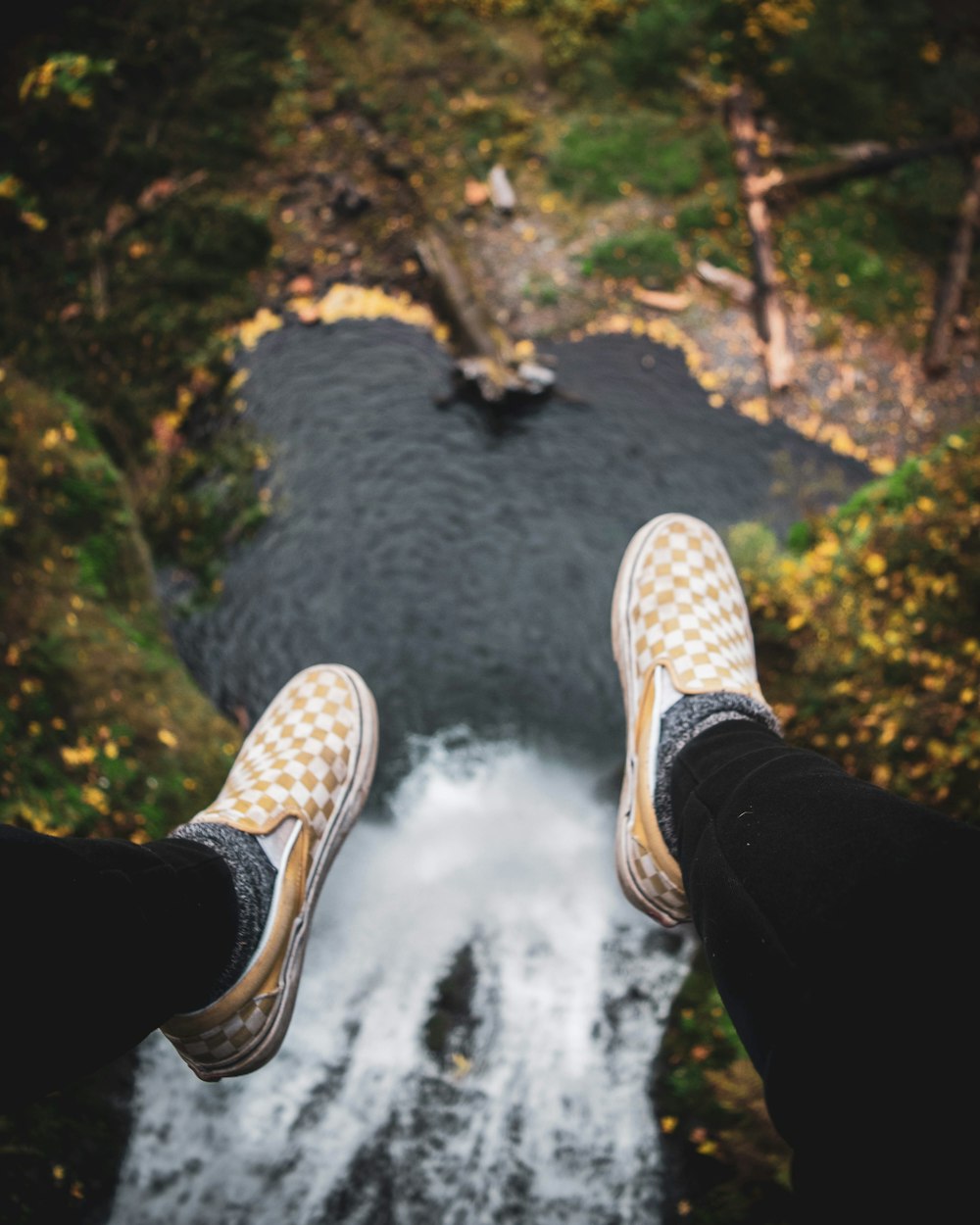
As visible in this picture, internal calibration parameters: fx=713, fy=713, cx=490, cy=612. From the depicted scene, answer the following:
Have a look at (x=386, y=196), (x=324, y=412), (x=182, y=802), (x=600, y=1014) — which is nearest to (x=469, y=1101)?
(x=600, y=1014)

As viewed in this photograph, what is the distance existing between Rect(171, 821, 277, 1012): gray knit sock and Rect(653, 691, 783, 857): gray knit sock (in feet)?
3.57

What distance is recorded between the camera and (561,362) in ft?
15.1

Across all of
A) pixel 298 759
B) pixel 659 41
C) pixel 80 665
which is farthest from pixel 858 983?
pixel 659 41

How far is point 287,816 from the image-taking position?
217cm

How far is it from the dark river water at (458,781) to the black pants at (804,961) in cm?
136

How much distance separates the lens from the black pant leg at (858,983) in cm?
85

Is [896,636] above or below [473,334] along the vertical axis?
below

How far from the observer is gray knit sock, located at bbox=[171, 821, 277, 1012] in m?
1.79

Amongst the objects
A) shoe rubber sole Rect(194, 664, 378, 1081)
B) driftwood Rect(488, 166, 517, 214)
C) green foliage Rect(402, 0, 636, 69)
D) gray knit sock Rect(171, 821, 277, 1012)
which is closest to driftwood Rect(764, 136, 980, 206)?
green foliage Rect(402, 0, 636, 69)

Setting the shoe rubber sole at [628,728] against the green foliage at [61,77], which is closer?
the shoe rubber sole at [628,728]

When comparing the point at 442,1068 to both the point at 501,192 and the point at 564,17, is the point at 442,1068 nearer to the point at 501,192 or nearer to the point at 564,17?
the point at 501,192

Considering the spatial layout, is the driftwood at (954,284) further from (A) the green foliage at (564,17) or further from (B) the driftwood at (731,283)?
(A) the green foliage at (564,17)

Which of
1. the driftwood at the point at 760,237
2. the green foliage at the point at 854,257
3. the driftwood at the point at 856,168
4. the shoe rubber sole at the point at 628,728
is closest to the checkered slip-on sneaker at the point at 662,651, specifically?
the shoe rubber sole at the point at 628,728

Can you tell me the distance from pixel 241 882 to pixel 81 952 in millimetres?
659
